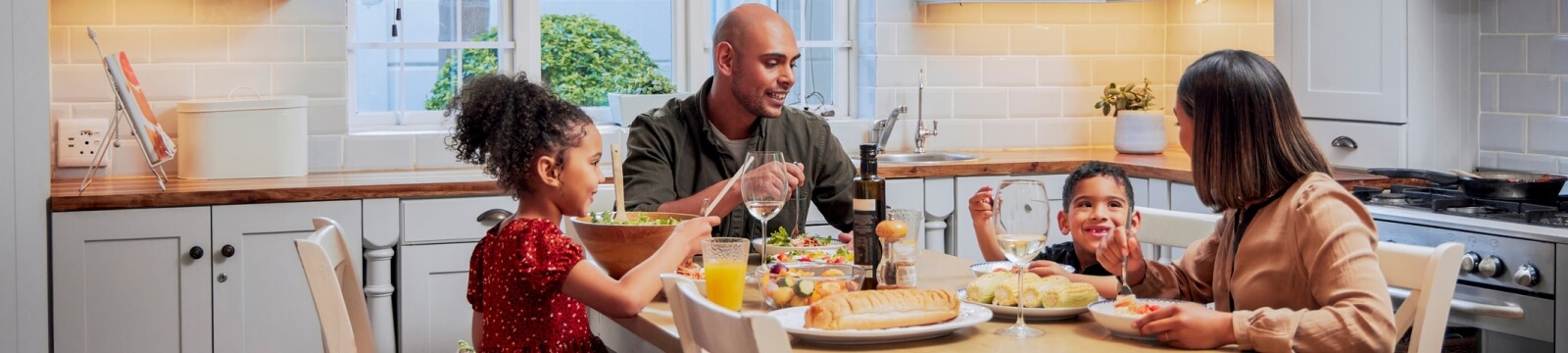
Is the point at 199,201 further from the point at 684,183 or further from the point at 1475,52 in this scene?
the point at 1475,52

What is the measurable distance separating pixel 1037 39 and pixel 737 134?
2127mm

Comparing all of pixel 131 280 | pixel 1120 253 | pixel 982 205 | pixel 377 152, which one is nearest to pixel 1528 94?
pixel 982 205

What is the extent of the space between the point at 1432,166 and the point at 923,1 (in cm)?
166

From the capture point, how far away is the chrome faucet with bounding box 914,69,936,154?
15.0ft

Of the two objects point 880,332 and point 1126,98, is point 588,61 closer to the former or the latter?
point 1126,98

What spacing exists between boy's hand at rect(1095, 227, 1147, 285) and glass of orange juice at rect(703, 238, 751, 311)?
48 cm

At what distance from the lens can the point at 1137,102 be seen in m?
4.62

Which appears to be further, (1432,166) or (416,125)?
(416,125)

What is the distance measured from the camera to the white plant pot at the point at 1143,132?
448cm

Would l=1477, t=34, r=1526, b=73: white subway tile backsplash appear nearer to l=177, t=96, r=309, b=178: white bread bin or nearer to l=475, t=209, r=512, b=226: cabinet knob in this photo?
l=475, t=209, r=512, b=226: cabinet knob

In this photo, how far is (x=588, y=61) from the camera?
4.41 m

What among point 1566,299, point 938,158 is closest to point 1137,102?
point 938,158

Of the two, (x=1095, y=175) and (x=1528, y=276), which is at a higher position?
(x=1095, y=175)

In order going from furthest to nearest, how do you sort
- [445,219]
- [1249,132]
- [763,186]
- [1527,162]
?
[445,219]
[1527,162]
[763,186]
[1249,132]
